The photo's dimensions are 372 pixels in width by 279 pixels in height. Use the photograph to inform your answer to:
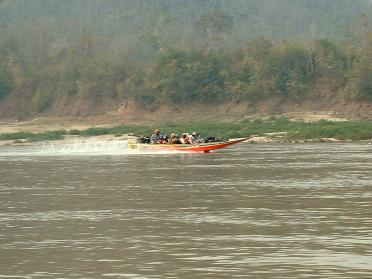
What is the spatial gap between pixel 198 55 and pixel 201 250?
80.3 m

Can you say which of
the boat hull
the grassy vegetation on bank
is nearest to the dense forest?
the grassy vegetation on bank

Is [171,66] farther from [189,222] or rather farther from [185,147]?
[189,222]

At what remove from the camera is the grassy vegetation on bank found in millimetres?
73188

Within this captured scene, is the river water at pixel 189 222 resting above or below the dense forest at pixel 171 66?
below

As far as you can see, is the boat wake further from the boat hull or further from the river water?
the river water

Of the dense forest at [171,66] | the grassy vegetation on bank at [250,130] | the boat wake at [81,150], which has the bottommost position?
the boat wake at [81,150]

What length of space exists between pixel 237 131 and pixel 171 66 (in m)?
19.5

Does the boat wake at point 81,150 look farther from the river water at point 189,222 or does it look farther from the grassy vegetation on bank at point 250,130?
the river water at point 189,222

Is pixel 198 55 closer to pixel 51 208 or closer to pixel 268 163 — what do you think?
pixel 268 163

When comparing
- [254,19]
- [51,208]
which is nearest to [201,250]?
[51,208]

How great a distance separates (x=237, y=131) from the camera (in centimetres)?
7844

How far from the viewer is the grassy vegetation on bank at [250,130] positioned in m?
73.2

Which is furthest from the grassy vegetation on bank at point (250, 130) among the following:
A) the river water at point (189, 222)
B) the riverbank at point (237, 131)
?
the river water at point (189, 222)

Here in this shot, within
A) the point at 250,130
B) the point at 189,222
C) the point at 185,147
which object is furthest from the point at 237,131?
the point at 189,222
